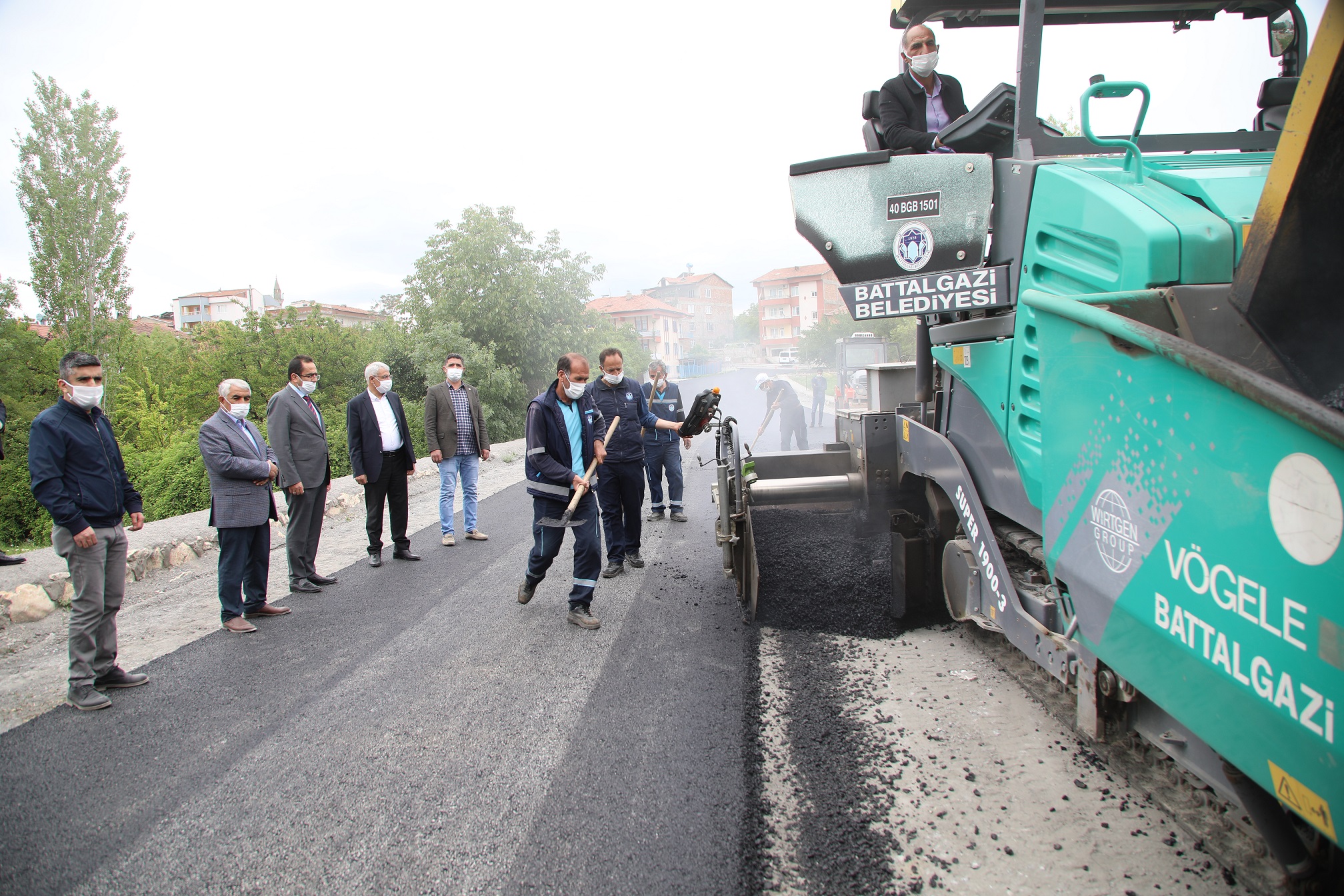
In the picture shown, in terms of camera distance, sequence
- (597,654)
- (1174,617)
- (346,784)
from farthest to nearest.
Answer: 1. (597,654)
2. (346,784)
3. (1174,617)

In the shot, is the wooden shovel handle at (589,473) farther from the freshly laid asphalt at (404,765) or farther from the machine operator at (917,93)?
the machine operator at (917,93)

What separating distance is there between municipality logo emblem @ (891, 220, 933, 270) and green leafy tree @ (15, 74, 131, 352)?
117 ft

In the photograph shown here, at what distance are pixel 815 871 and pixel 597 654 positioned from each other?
86.0 inches

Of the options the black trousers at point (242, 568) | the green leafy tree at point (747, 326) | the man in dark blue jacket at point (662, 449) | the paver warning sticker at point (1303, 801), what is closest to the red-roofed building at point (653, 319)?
the green leafy tree at point (747, 326)

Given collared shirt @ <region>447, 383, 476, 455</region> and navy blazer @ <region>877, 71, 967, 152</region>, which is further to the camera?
collared shirt @ <region>447, 383, 476, 455</region>

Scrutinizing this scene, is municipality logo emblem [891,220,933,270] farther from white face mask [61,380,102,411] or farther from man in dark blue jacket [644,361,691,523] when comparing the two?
white face mask [61,380,102,411]

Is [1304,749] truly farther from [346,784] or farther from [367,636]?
[367,636]

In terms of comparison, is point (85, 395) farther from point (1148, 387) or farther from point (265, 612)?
point (1148, 387)

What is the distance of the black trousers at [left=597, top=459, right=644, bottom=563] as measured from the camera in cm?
589

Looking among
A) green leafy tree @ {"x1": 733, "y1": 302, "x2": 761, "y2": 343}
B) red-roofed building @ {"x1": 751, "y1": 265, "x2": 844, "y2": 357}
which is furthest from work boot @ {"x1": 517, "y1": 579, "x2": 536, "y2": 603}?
green leafy tree @ {"x1": 733, "y1": 302, "x2": 761, "y2": 343}

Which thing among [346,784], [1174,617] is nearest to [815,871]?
[1174,617]

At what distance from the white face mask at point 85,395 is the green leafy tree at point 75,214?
106ft

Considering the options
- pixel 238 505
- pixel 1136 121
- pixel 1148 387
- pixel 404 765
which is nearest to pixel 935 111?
pixel 1136 121

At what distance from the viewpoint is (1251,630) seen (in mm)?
1552
